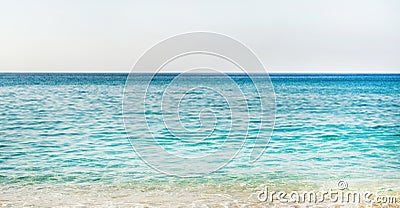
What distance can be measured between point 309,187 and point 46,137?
11222 millimetres

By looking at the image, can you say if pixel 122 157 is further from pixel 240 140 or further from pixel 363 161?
pixel 363 161

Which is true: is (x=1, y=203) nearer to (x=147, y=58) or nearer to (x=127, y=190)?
Answer: (x=127, y=190)

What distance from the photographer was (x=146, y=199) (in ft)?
33.9

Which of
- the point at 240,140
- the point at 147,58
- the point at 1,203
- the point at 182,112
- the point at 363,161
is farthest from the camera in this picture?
the point at 182,112

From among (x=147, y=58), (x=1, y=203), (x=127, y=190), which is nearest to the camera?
(x=147, y=58)

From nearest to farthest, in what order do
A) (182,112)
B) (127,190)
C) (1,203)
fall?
1. (1,203)
2. (127,190)
3. (182,112)

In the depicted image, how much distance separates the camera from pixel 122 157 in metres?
15.0

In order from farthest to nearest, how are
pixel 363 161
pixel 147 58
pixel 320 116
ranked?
1. pixel 320 116
2. pixel 363 161
3. pixel 147 58

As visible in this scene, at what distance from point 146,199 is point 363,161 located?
24.1ft

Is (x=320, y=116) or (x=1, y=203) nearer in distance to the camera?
(x=1, y=203)

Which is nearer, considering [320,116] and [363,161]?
[363,161]

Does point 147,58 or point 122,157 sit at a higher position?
point 147,58

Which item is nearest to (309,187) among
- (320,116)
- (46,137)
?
(46,137)

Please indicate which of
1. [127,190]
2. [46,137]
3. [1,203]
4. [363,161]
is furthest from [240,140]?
[1,203]
